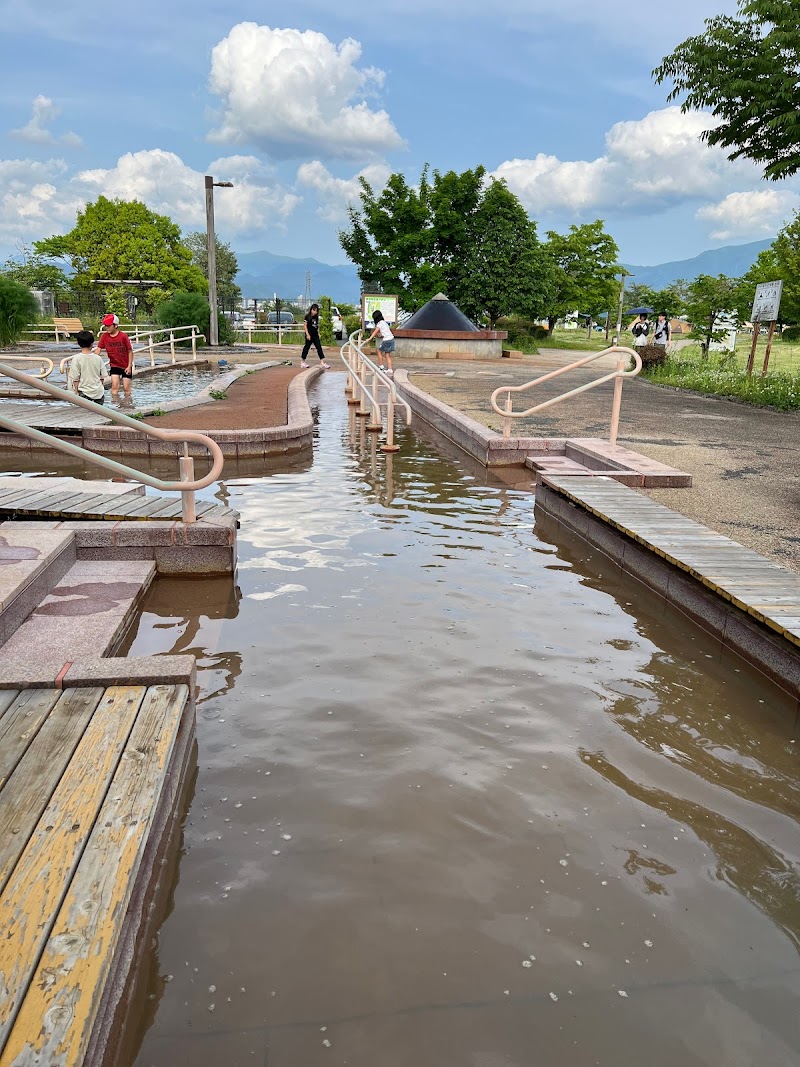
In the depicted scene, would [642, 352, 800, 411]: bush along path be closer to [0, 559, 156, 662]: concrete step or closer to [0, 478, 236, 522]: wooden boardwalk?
[0, 478, 236, 522]: wooden boardwalk

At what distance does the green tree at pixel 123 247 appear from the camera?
59.4 metres

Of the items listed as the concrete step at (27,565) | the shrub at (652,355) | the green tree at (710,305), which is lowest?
the concrete step at (27,565)

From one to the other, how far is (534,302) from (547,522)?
3174 centimetres

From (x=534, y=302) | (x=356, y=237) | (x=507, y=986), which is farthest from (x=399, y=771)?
(x=356, y=237)

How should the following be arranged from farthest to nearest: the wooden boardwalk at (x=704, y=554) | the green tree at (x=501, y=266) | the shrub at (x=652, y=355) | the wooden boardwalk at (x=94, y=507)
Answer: the green tree at (x=501, y=266)
the shrub at (x=652, y=355)
the wooden boardwalk at (x=94, y=507)
the wooden boardwalk at (x=704, y=554)

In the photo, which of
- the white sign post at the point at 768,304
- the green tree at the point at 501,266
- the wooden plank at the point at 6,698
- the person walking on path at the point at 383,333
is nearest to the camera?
the wooden plank at the point at 6,698

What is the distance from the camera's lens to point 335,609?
5035 millimetres

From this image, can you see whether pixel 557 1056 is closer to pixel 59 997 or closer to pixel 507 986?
pixel 507 986

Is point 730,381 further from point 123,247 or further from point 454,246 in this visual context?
point 123,247

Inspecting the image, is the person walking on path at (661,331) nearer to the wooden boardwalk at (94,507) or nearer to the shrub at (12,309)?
the wooden boardwalk at (94,507)

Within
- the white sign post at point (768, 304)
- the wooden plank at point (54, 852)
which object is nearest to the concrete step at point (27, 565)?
the wooden plank at point (54, 852)

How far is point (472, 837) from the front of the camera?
9.57 ft

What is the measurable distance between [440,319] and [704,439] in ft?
63.2

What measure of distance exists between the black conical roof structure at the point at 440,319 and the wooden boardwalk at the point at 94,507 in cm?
2338
